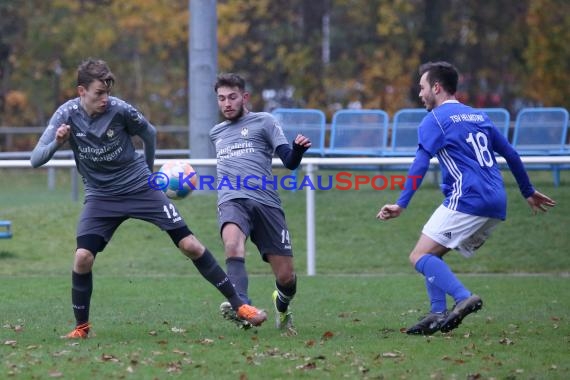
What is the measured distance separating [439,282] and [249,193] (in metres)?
1.55

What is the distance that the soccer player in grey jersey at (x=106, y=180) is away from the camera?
24.6 ft

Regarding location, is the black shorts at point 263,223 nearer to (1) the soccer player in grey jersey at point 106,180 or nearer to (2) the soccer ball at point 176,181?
(1) the soccer player in grey jersey at point 106,180

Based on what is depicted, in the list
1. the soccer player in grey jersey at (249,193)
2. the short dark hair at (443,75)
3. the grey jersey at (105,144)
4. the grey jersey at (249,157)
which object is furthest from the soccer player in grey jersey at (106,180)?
the short dark hair at (443,75)

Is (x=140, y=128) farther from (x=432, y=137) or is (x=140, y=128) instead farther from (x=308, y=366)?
(x=308, y=366)

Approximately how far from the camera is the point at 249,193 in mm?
8008

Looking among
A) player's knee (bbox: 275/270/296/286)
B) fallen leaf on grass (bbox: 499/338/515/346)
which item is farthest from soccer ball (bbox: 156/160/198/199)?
fallen leaf on grass (bbox: 499/338/515/346)

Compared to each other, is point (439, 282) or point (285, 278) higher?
point (439, 282)

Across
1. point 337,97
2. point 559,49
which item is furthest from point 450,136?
point 337,97

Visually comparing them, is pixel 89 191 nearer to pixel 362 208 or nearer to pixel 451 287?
pixel 451 287

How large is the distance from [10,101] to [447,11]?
13.1m

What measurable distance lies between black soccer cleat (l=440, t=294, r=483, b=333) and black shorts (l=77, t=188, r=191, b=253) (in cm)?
197

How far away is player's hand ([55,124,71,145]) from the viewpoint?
279 inches

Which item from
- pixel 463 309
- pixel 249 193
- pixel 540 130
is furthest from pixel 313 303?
pixel 540 130

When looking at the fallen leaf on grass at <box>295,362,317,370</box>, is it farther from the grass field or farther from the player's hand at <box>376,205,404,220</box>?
the player's hand at <box>376,205,404,220</box>
